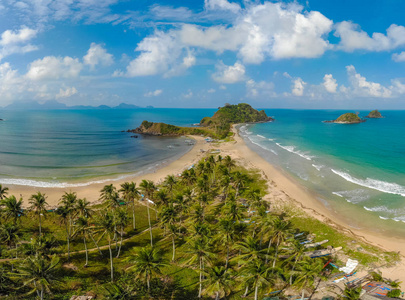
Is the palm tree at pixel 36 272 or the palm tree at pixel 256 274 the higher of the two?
the palm tree at pixel 36 272

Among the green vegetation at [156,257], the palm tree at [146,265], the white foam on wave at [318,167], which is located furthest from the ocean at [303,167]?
the palm tree at [146,265]

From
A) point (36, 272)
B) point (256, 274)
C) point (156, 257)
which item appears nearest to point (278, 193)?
point (256, 274)

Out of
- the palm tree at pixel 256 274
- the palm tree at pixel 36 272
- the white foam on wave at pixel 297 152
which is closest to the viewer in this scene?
the palm tree at pixel 36 272

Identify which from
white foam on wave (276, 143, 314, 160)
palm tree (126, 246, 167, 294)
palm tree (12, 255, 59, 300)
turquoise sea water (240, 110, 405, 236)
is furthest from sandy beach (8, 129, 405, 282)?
palm tree (12, 255, 59, 300)

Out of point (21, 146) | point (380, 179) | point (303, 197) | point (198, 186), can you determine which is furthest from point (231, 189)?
point (21, 146)

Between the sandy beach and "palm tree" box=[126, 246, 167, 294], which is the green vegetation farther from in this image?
the sandy beach

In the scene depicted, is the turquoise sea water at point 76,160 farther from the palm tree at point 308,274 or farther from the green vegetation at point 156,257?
the palm tree at point 308,274

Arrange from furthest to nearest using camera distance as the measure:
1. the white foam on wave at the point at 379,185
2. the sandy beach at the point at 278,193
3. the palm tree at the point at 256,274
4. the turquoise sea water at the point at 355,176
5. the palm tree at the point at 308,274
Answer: the white foam on wave at the point at 379,185, the turquoise sea water at the point at 355,176, the sandy beach at the point at 278,193, the palm tree at the point at 256,274, the palm tree at the point at 308,274
